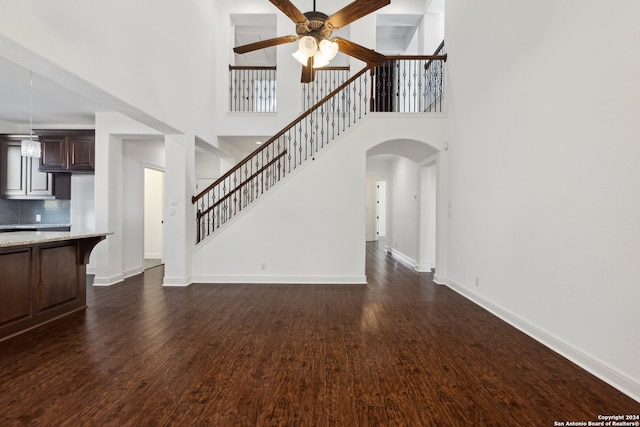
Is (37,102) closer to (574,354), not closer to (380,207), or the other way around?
(574,354)

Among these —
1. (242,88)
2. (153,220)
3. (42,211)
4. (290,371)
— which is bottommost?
(290,371)

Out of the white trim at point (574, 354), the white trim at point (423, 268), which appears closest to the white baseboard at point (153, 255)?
the white trim at point (423, 268)

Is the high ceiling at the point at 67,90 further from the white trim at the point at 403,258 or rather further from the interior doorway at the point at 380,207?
the interior doorway at the point at 380,207

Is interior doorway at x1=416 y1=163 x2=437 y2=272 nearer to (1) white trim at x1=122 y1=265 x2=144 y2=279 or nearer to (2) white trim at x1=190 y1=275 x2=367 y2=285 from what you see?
(2) white trim at x1=190 y1=275 x2=367 y2=285

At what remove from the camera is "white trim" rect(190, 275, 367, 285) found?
5191 millimetres

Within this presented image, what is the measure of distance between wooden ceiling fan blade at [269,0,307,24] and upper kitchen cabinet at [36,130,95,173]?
4.36 m

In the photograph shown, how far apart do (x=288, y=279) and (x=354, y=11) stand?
12.9 ft

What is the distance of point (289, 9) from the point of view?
2846 millimetres

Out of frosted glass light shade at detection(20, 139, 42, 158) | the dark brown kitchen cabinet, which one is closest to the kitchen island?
frosted glass light shade at detection(20, 139, 42, 158)

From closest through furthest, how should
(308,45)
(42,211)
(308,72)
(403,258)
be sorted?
(308,45) → (308,72) → (42,211) → (403,258)

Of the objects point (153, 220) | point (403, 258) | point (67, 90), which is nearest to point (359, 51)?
point (67, 90)

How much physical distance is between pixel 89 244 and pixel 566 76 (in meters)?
5.61

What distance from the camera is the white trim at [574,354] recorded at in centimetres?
212

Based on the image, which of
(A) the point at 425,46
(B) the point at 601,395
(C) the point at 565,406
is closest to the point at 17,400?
(C) the point at 565,406
